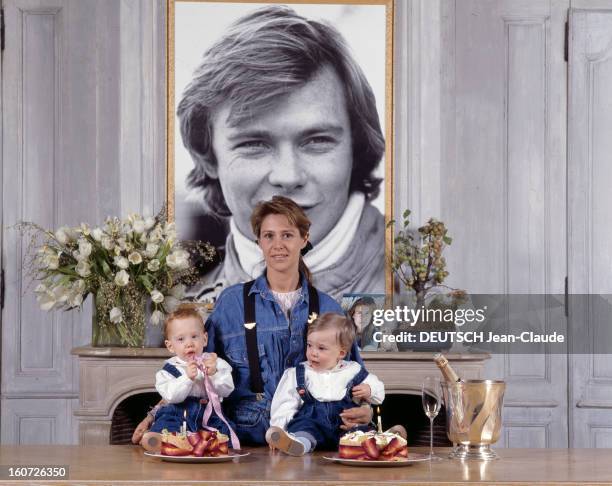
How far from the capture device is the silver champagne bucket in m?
2.62

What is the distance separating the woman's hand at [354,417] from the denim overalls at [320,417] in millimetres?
30

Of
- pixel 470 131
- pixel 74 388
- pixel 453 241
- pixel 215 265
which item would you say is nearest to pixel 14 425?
pixel 74 388

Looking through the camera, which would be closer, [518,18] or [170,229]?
[170,229]

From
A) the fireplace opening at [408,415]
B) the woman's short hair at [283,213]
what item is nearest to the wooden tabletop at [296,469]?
the woman's short hair at [283,213]

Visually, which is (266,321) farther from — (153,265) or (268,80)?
(268,80)

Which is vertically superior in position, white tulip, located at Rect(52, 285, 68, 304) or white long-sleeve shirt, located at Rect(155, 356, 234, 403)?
white tulip, located at Rect(52, 285, 68, 304)

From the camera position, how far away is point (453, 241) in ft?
15.9

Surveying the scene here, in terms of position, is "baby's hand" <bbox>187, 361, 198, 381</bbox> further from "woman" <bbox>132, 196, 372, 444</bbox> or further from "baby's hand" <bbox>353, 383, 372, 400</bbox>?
"baby's hand" <bbox>353, 383, 372, 400</bbox>

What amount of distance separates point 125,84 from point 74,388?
143cm

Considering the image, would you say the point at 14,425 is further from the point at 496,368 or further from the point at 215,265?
the point at 496,368

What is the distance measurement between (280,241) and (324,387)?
0.49 m

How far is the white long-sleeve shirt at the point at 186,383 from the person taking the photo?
2865mm

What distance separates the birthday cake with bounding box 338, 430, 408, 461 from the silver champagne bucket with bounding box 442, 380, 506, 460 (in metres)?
0.20

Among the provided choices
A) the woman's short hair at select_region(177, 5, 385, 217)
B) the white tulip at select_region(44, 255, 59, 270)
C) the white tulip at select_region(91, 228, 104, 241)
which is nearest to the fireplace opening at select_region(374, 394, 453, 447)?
the woman's short hair at select_region(177, 5, 385, 217)
